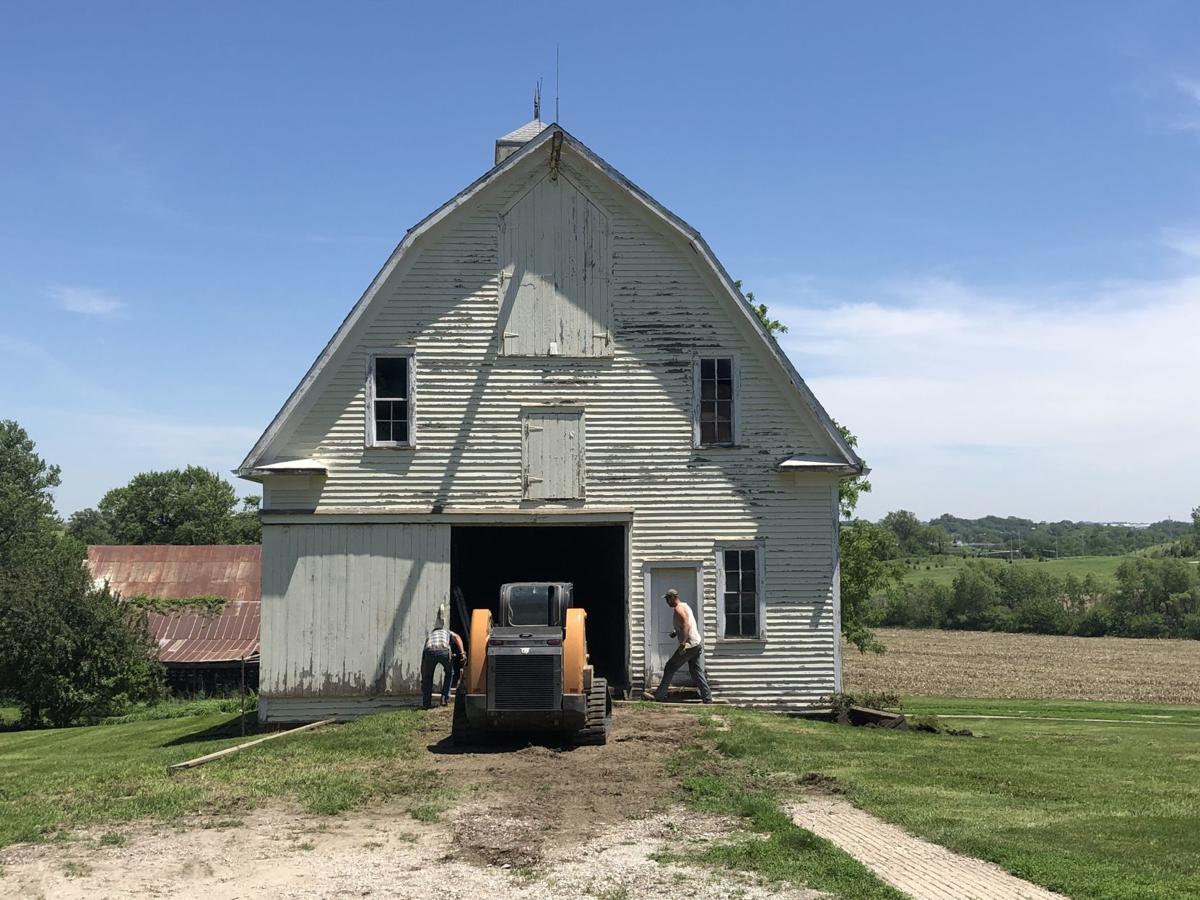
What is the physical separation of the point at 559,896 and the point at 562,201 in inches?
565

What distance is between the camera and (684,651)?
18.5 metres

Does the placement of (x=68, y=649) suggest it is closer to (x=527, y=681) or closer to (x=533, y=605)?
(x=533, y=605)

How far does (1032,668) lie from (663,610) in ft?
107

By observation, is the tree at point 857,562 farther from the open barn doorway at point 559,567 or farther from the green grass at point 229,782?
the green grass at point 229,782

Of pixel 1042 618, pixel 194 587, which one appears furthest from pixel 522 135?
pixel 1042 618

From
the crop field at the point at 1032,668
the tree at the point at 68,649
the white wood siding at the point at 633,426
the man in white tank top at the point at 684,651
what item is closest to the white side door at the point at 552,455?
the white wood siding at the point at 633,426

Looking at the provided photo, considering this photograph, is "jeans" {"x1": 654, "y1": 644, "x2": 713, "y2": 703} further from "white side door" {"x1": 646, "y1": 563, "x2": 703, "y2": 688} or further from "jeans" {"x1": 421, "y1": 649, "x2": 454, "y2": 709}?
"jeans" {"x1": 421, "y1": 649, "x2": 454, "y2": 709}

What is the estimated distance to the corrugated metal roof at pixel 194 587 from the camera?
40938 mm

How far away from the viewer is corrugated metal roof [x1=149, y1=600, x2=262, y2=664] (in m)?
39.9

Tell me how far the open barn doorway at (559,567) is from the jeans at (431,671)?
202 inches

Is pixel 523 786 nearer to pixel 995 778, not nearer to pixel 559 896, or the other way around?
pixel 559 896

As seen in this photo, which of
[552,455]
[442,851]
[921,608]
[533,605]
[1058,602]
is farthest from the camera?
[921,608]

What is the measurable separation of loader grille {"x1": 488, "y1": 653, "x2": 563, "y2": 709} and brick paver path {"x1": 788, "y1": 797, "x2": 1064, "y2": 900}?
4.00 meters

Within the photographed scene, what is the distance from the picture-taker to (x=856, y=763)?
14016 mm
